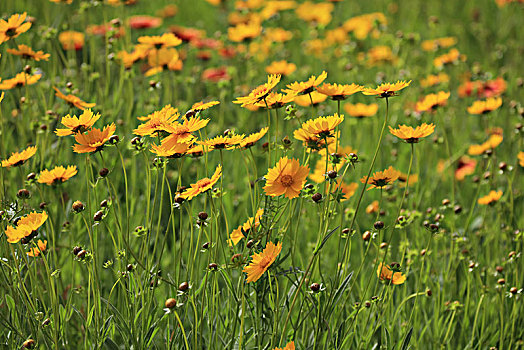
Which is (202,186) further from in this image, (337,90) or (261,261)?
(337,90)

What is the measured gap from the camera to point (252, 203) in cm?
110

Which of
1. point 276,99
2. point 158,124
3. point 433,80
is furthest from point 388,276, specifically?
point 433,80

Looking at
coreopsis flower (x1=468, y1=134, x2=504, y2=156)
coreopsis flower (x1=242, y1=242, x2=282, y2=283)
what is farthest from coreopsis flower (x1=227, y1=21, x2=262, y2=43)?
coreopsis flower (x1=242, y1=242, x2=282, y2=283)

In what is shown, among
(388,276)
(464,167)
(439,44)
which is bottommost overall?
(464,167)

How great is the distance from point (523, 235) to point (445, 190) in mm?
807

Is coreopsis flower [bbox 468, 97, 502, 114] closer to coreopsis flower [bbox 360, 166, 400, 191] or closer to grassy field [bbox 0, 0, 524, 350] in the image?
grassy field [bbox 0, 0, 524, 350]

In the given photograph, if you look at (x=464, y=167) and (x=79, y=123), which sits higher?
(x=79, y=123)

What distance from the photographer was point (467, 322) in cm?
140

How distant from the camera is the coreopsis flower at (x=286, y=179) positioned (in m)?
0.98

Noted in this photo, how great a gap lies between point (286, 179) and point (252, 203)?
0.14 meters

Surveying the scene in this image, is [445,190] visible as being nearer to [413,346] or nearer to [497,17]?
[413,346]

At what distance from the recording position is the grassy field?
3.57ft

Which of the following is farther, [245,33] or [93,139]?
[245,33]

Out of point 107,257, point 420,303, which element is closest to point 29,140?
point 107,257
